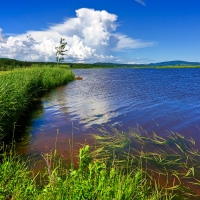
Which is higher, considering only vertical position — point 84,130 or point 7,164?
point 7,164

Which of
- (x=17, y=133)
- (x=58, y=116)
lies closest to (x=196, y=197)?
(x=17, y=133)

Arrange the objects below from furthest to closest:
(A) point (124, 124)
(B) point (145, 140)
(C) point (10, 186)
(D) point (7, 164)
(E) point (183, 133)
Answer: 1. (A) point (124, 124)
2. (E) point (183, 133)
3. (B) point (145, 140)
4. (D) point (7, 164)
5. (C) point (10, 186)

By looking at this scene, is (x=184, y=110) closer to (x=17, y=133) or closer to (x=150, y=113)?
(x=150, y=113)

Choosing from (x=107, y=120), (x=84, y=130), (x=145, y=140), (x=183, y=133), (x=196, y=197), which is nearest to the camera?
(x=196, y=197)

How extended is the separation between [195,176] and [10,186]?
562 centimetres

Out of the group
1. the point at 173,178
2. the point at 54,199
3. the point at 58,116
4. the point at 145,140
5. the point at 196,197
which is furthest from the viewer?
the point at 58,116

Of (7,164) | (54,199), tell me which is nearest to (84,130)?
(7,164)

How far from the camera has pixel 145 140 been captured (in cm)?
1009

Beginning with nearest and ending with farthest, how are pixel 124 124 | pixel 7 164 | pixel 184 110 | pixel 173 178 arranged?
1. pixel 7 164
2. pixel 173 178
3. pixel 124 124
4. pixel 184 110

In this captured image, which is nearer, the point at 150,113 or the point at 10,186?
the point at 10,186

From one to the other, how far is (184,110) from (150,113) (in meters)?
3.03

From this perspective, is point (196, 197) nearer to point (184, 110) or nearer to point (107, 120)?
point (107, 120)

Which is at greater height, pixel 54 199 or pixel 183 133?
pixel 54 199

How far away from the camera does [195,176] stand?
6.98 m
